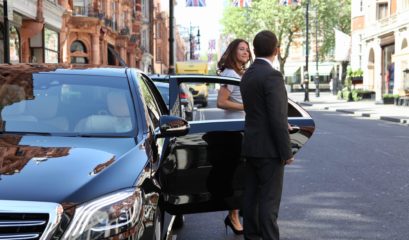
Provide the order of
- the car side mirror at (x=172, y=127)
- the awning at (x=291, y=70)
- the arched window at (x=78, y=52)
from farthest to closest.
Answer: the awning at (x=291, y=70) → the arched window at (x=78, y=52) → the car side mirror at (x=172, y=127)

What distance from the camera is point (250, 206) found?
4578 millimetres

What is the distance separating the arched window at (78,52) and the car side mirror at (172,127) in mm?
28140

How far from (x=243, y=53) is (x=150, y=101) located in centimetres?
146

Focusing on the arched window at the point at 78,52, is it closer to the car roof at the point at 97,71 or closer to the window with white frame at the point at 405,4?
the window with white frame at the point at 405,4

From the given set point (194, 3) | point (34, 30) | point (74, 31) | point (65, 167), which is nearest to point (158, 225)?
point (65, 167)

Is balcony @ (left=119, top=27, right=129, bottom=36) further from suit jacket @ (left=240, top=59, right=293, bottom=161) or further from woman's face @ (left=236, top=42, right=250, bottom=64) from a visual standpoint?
suit jacket @ (left=240, top=59, right=293, bottom=161)

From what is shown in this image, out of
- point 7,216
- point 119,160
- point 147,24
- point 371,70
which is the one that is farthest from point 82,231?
point 147,24

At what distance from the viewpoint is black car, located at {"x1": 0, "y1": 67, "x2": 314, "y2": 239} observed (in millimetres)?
2596

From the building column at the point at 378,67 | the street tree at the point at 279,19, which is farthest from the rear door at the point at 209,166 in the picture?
the street tree at the point at 279,19

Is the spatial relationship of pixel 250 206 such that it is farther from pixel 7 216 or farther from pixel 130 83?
pixel 7 216

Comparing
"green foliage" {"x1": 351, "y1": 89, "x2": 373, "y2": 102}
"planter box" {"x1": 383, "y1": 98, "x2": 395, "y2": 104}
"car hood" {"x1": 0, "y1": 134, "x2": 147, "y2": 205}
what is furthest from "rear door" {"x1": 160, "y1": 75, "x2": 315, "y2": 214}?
"green foliage" {"x1": 351, "y1": 89, "x2": 373, "y2": 102}

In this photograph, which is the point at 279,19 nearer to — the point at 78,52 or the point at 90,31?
the point at 90,31

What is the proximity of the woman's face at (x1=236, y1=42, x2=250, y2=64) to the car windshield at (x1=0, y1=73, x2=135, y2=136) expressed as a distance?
167 centimetres

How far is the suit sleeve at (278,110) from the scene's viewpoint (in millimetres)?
4090
